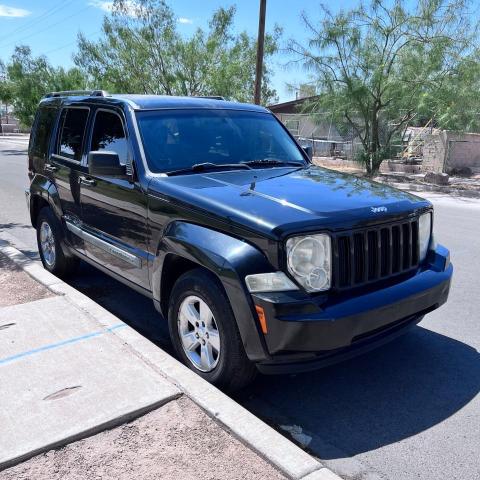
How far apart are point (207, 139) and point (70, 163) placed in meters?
1.64

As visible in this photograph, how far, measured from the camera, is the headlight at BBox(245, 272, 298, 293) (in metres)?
2.97

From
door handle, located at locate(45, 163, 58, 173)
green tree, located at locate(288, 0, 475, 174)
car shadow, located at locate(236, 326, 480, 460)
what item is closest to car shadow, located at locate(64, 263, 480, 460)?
car shadow, located at locate(236, 326, 480, 460)

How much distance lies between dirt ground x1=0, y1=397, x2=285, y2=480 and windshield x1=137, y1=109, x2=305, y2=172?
193 centimetres

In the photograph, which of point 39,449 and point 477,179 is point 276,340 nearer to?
point 39,449

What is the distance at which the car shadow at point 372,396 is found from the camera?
3144 mm

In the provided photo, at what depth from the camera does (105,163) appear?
4023mm

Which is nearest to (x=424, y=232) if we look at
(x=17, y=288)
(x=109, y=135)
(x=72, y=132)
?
(x=109, y=135)

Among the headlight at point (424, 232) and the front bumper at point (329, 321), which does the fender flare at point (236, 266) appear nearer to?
the front bumper at point (329, 321)

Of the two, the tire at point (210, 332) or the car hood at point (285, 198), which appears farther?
the tire at point (210, 332)

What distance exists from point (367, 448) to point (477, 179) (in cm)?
1843

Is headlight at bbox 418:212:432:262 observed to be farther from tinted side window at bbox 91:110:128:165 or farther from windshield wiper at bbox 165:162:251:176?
tinted side window at bbox 91:110:128:165

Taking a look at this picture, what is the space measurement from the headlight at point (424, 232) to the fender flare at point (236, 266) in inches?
54.1

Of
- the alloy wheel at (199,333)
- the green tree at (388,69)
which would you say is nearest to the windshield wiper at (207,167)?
the alloy wheel at (199,333)

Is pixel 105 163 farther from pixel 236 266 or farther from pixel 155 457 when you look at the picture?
pixel 155 457
